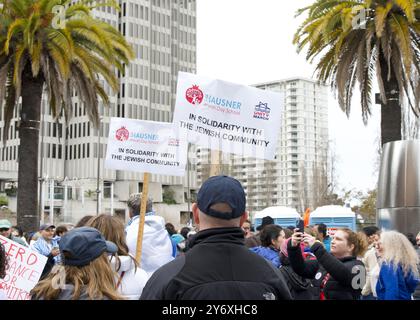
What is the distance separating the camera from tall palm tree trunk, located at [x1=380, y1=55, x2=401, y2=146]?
61.0 ft

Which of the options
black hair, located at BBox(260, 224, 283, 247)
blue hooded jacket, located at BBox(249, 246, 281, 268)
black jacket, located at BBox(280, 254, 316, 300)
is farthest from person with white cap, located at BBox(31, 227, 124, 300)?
black hair, located at BBox(260, 224, 283, 247)

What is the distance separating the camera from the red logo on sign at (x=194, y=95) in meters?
8.98

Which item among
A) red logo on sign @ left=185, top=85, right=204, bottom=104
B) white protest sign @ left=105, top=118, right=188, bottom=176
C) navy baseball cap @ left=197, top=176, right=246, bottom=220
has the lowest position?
navy baseball cap @ left=197, top=176, right=246, bottom=220

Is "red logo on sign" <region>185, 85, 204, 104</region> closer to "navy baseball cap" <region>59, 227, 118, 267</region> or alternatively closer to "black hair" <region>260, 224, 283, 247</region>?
"black hair" <region>260, 224, 283, 247</region>

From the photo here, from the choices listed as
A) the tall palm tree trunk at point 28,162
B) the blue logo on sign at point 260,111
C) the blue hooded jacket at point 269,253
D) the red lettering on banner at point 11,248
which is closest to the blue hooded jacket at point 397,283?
the blue hooded jacket at point 269,253

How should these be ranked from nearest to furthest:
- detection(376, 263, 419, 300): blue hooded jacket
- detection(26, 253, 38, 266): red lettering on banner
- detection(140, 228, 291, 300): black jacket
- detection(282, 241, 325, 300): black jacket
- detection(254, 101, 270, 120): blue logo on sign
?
1. detection(140, 228, 291, 300): black jacket
2. detection(26, 253, 38, 266): red lettering on banner
3. detection(282, 241, 325, 300): black jacket
4. detection(376, 263, 419, 300): blue hooded jacket
5. detection(254, 101, 270, 120): blue logo on sign

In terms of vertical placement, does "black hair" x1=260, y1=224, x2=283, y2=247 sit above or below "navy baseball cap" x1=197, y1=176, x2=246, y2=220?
below

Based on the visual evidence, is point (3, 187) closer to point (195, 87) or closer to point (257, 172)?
point (195, 87)

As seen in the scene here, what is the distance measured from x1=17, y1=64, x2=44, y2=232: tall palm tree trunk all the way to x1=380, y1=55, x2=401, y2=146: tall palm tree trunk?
944 cm

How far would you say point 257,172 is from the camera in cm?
17888

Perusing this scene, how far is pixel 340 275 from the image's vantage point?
20.7ft

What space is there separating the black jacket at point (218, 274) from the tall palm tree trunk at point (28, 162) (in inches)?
626

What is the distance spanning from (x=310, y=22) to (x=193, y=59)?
90.3 m

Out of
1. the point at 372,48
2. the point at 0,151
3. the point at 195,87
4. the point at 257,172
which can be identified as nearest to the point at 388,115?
the point at 372,48
